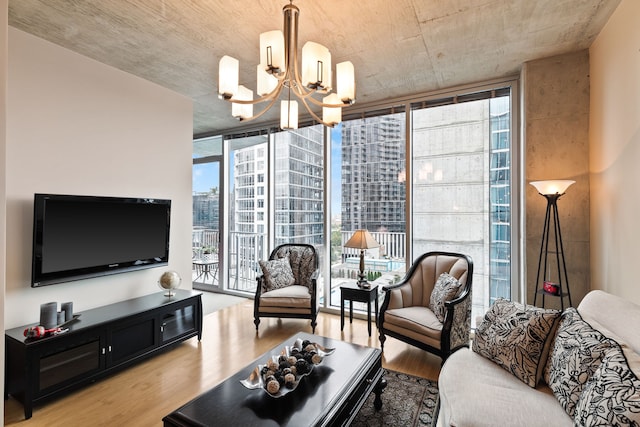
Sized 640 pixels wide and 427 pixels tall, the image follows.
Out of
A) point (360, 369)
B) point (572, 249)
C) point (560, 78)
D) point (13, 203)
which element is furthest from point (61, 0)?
point (572, 249)

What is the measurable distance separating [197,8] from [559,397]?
3245 mm

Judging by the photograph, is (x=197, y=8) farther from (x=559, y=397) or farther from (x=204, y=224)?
(x=204, y=224)

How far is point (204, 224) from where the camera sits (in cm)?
572

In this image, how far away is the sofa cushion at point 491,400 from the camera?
1.43 metres

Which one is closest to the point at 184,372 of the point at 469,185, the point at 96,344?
the point at 96,344

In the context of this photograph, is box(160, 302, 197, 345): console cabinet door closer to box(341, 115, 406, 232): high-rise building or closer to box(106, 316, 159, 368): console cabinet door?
box(106, 316, 159, 368): console cabinet door

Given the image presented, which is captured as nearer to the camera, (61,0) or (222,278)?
(61,0)

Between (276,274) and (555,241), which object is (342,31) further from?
(276,274)

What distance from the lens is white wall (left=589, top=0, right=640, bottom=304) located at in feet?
6.83

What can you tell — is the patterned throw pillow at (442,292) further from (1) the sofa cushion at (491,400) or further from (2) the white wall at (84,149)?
(2) the white wall at (84,149)

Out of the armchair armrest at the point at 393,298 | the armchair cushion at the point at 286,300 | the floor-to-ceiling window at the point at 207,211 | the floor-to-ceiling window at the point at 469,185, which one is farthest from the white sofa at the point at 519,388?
the floor-to-ceiling window at the point at 207,211

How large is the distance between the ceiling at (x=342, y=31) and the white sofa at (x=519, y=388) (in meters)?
2.09

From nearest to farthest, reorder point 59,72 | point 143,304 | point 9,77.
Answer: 1. point 9,77
2. point 59,72
3. point 143,304

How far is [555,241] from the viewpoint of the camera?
289cm
